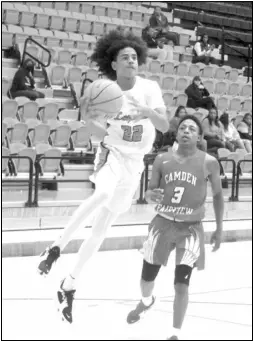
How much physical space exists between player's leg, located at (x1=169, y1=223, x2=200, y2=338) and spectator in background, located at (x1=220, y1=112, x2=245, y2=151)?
244cm

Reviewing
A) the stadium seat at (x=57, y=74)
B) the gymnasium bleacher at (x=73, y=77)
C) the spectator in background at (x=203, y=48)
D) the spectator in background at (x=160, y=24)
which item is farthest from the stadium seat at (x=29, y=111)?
the spectator in background at (x=160, y=24)

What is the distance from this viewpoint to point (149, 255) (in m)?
3.11

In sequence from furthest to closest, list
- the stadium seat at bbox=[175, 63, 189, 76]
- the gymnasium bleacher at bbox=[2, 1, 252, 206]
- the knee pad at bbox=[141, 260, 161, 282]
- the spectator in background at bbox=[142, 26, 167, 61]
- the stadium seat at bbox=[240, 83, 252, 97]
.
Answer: the stadium seat at bbox=[240, 83, 252, 97] < the stadium seat at bbox=[175, 63, 189, 76] < the gymnasium bleacher at bbox=[2, 1, 252, 206] < the spectator in background at bbox=[142, 26, 167, 61] < the knee pad at bbox=[141, 260, 161, 282]

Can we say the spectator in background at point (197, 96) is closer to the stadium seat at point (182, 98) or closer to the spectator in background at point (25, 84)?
the stadium seat at point (182, 98)

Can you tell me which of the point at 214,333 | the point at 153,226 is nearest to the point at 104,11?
the point at 153,226

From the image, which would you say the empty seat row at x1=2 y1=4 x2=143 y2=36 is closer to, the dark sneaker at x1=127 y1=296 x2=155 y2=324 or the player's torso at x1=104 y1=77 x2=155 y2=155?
the player's torso at x1=104 y1=77 x2=155 y2=155

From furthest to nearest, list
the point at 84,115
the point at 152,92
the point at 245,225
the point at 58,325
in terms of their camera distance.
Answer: the point at 245,225 → the point at 58,325 → the point at 152,92 → the point at 84,115

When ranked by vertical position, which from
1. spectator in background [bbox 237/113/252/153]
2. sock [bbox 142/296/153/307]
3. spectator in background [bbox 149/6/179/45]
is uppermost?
spectator in background [bbox 149/6/179/45]

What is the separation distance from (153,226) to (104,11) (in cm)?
176

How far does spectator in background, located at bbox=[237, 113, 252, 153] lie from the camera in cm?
757

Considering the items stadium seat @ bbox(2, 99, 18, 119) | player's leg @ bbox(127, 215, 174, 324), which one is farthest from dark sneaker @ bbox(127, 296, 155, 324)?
stadium seat @ bbox(2, 99, 18, 119)

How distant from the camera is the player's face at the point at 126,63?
2.50 m

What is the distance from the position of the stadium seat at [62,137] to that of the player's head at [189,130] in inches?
84.9

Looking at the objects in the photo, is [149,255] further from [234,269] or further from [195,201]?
[234,269]
